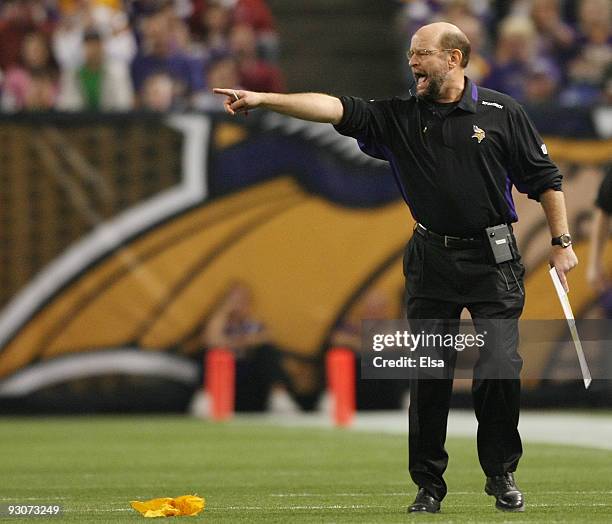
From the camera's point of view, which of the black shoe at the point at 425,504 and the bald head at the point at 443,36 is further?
the black shoe at the point at 425,504

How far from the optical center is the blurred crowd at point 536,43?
20625 millimetres

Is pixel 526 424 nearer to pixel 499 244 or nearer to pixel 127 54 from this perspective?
pixel 127 54

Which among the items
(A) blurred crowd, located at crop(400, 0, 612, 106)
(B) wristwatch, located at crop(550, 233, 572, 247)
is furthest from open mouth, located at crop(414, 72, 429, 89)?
(A) blurred crowd, located at crop(400, 0, 612, 106)

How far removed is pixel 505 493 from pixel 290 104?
2169 millimetres

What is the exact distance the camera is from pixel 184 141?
1903cm

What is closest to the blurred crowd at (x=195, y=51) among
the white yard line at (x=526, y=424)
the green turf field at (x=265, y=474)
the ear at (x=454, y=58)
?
the white yard line at (x=526, y=424)

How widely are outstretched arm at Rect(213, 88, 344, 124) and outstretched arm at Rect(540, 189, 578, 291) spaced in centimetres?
113

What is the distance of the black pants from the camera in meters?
8.13

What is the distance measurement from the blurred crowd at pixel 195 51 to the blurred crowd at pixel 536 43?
0.02 meters

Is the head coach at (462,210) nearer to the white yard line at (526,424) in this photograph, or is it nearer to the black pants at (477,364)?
the black pants at (477,364)

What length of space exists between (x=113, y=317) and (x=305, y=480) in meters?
8.57

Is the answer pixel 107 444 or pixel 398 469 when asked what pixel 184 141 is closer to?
pixel 107 444

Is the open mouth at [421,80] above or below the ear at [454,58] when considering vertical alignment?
below

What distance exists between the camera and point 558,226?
26.8ft
